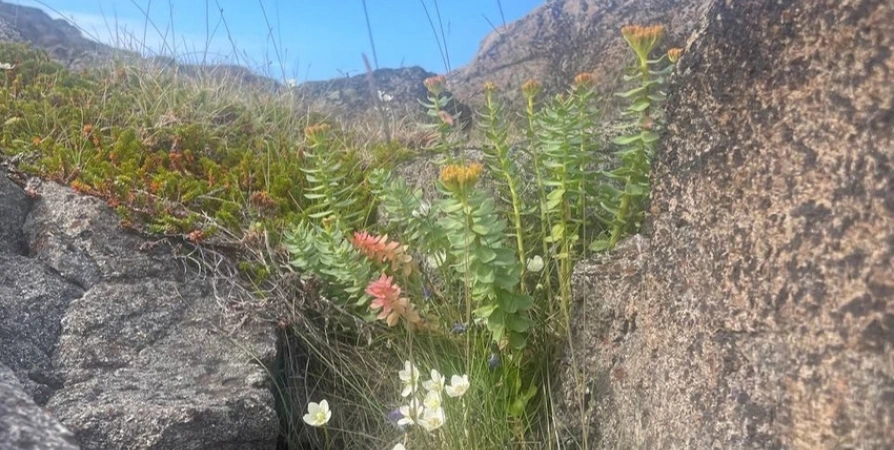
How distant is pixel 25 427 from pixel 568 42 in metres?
8.02

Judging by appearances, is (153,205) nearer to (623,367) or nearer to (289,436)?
(289,436)

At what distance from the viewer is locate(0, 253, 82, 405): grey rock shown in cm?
273

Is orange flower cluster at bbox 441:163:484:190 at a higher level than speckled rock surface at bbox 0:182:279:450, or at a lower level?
higher

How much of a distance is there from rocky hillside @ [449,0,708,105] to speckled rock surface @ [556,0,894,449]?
541 centimetres

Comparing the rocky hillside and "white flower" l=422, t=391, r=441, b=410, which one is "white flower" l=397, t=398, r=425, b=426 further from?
the rocky hillside

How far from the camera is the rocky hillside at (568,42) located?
8.23m

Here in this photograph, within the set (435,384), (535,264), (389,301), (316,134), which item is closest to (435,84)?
(316,134)

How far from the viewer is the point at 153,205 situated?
362 cm

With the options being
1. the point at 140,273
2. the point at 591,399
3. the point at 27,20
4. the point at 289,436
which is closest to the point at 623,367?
Answer: the point at 591,399

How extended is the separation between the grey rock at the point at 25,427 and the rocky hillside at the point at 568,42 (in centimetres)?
630

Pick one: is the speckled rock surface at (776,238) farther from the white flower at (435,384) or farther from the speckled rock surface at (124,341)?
the speckled rock surface at (124,341)

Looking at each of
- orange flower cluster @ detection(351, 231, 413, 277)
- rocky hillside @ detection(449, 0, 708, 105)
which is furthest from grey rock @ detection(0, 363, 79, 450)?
rocky hillside @ detection(449, 0, 708, 105)

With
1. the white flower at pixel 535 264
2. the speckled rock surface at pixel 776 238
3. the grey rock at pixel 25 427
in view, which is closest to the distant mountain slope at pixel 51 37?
the white flower at pixel 535 264

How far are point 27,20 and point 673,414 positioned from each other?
11984mm
